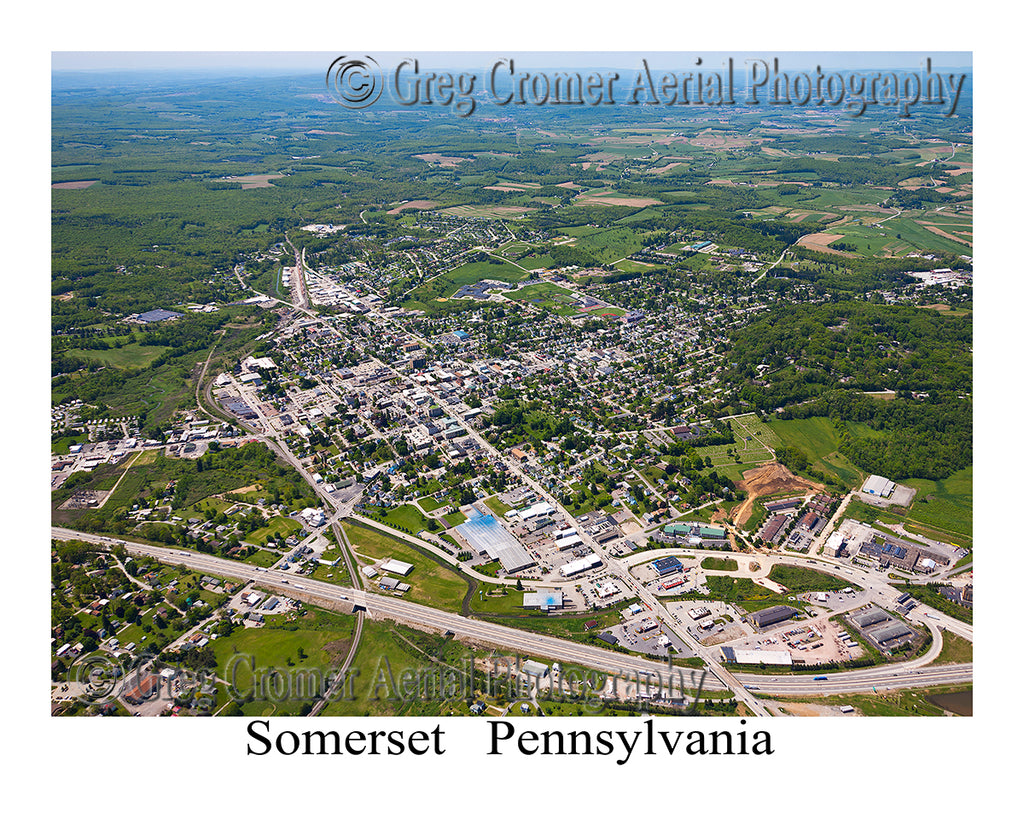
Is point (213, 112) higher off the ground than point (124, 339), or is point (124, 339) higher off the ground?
point (213, 112)

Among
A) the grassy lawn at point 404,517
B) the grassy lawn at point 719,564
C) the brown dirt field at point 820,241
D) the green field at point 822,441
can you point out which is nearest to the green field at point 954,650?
the grassy lawn at point 719,564

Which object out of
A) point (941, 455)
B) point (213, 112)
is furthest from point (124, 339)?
point (213, 112)

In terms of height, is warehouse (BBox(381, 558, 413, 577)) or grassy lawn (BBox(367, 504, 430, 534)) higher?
grassy lawn (BBox(367, 504, 430, 534))

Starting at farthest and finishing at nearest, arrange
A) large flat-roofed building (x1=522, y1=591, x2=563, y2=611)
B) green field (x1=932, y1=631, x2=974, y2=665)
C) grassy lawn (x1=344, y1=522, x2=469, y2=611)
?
1. grassy lawn (x1=344, y1=522, x2=469, y2=611)
2. large flat-roofed building (x1=522, y1=591, x2=563, y2=611)
3. green field (x1=932, y1=631, x2=974, y2=665)

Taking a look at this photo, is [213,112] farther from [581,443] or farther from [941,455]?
[941,455]

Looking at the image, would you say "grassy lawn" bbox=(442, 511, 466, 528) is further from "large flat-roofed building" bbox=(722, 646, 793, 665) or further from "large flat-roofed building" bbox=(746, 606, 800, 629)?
"large flat-roofed building" bbox=(746, 606, 800, 629)

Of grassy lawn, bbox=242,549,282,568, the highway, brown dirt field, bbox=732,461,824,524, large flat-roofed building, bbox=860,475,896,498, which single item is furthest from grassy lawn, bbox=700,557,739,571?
grassy lawn, bbox=242,549,282,568

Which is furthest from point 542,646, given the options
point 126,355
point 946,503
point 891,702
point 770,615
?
point 126,355
